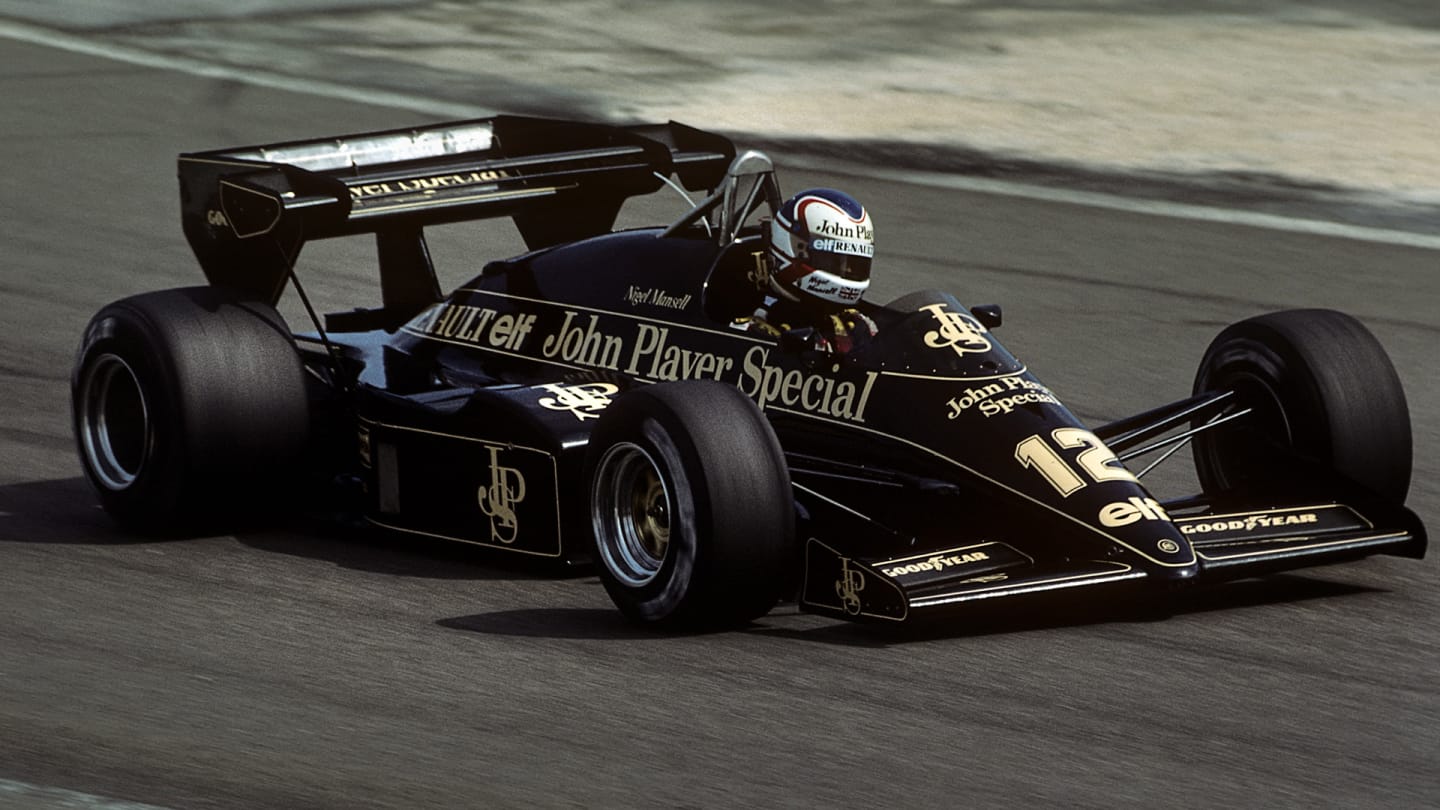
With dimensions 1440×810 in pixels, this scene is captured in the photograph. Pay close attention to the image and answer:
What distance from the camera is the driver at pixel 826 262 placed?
25.2 feet

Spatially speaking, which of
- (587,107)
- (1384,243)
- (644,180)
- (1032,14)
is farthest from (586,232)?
(1032,14)

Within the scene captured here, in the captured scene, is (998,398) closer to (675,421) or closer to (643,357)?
(675,421)

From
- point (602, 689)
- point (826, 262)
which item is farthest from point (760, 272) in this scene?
point (602, 689)

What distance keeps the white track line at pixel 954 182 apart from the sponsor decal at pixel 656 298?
6.87 m

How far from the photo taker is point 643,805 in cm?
570

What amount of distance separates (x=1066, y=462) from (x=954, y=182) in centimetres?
804

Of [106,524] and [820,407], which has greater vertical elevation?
[820,407]

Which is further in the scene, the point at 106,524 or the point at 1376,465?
the point at 106,524

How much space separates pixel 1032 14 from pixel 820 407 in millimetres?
13824

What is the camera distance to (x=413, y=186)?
9242 mm

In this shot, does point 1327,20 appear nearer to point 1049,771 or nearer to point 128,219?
point 128,219

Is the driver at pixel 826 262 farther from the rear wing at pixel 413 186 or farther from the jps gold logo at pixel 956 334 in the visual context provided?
the rear wing at pixel 413 186

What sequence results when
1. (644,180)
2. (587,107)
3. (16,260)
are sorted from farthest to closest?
(587,107) → (16,260) → (644,180)

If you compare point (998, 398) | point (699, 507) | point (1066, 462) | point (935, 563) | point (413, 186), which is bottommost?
point (935, 563)
